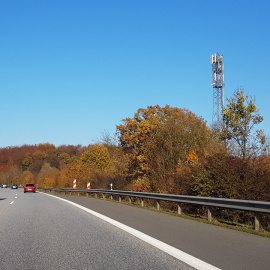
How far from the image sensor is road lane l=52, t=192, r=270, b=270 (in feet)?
20.2

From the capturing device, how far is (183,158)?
3011cm

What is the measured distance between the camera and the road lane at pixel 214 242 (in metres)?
6.15

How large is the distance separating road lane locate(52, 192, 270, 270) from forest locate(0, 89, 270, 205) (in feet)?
9.79

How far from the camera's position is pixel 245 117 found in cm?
3183

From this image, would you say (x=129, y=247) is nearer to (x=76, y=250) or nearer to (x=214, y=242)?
(x=76, y=250)

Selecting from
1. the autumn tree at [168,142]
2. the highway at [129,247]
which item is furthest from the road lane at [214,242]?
the autumn tree at [168,142]

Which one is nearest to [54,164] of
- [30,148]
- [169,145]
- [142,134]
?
[30,148]

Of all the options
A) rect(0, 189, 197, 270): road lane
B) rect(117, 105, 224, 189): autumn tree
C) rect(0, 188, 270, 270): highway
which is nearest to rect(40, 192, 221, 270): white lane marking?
rect(0, 188, 270, 270): highway

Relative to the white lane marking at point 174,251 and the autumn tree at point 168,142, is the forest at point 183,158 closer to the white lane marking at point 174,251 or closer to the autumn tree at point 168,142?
the autumn tree at point 168,142

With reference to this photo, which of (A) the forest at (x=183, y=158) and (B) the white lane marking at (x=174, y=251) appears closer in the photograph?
(B) the white lane marking at (x=174, y=251)

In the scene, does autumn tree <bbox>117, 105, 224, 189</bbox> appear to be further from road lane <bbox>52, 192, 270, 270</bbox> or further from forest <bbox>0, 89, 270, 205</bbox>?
road lane <bbox>52, 192, 270, 270</bbox>

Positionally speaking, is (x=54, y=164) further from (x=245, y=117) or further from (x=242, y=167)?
(x=242, y=167)

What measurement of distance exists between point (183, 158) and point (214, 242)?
72.9 ft

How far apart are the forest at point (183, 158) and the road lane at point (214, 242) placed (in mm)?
2985
